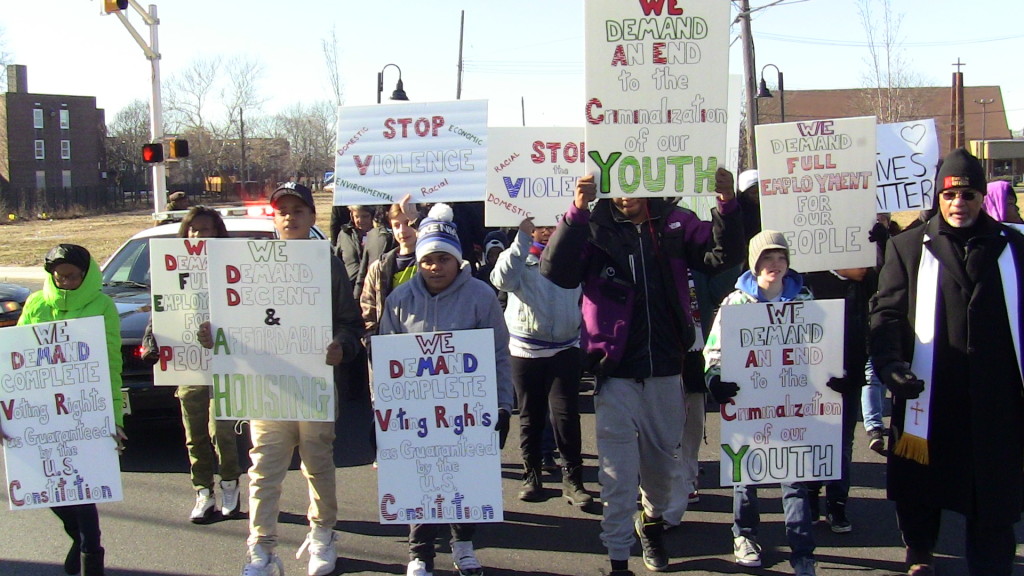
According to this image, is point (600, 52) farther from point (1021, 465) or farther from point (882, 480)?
point (882, 480)

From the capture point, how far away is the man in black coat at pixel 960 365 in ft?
13.4

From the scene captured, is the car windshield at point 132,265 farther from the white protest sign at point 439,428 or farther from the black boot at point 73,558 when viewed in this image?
the white protest sign at point 439,428

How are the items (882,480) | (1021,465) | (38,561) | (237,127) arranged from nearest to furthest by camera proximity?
(1021,465)
(38,561)
(882,480)
(237,127)

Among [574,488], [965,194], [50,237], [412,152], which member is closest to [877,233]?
[965,194]

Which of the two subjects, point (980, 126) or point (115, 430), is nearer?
point (115, 430)

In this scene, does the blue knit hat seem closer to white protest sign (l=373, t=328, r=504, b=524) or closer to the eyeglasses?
white protest sign (l=373, t=328, r=504, b=524)

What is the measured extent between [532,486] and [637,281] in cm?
→ 211

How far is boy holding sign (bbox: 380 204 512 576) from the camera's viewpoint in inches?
183

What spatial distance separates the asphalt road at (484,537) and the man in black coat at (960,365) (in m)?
0.77

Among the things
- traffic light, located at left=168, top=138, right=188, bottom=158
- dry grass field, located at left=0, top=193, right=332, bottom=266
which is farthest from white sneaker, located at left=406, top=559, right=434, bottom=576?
dry grass field, located at left=0, top=193, right=332, bottom=266

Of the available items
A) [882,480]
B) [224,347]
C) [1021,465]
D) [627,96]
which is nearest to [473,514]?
[224,347]

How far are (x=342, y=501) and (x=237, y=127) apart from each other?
73.3 metres

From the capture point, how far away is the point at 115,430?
4.77 meters

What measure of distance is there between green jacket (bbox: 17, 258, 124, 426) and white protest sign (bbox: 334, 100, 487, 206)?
54.9 inches
